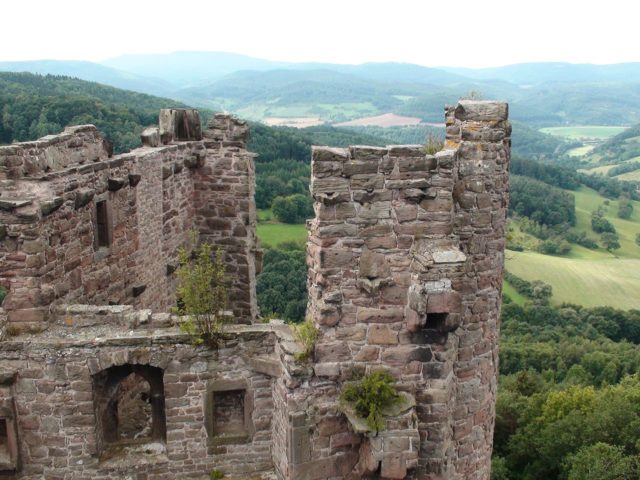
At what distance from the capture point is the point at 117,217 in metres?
11.3

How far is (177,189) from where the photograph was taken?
1344 centimetres

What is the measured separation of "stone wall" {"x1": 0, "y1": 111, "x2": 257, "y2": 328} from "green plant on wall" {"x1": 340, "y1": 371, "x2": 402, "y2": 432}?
4.38 m

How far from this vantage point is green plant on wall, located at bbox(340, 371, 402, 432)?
8.13 metres

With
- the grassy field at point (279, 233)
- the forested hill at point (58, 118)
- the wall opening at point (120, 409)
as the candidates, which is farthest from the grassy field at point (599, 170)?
the wall opening at point (120, 409)

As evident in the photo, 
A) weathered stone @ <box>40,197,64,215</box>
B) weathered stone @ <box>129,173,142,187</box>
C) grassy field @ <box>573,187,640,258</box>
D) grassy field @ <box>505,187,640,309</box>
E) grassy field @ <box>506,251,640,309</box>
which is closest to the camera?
weathered stone @ <box>40,197,64,215</box>

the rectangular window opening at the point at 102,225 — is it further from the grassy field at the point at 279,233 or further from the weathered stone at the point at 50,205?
the grassy field at the point at 279,233

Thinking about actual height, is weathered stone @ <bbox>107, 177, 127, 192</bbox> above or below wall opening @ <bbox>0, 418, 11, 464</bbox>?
above

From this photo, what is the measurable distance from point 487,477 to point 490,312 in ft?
9.08

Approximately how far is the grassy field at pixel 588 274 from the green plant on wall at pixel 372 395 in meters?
62.5

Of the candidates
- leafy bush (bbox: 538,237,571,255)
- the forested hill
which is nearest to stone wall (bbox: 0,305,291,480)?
the forested hill

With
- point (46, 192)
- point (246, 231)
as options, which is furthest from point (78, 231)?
point (246, 231)

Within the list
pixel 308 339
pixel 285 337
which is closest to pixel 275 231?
pixel 285 337

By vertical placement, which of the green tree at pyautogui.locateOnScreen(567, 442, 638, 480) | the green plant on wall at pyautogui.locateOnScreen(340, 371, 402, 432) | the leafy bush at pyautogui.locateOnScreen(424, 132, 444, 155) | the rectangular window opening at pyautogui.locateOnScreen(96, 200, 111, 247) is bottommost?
the green tree at pyautogui.locateOnScreen(567, 442, 638, 480)

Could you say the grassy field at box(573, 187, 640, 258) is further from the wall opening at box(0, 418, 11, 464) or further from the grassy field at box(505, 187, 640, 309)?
the wall opening at box(0, 418, 11, 464)
